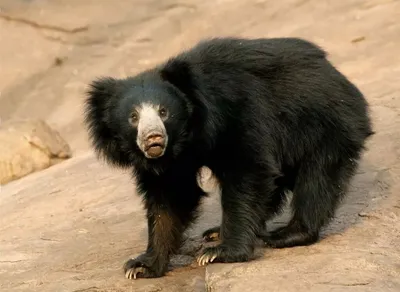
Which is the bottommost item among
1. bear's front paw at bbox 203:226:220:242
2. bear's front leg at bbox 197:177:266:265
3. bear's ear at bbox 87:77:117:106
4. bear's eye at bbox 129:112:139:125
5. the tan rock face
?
the tan rock face

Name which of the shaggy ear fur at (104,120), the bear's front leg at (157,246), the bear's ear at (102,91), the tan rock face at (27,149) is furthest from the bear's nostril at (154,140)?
the tan rock face at (27,149)

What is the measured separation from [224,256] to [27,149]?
180 inches

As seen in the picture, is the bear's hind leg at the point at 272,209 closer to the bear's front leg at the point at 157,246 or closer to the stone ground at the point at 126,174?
the stone ground at the point at 126,174

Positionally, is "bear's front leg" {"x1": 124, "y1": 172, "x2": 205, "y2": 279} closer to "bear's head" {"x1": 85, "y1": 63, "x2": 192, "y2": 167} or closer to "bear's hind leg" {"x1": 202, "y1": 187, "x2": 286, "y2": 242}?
"bear's head" {"x1": 85, "y1": 63, "x2": 192, "y2": 167}

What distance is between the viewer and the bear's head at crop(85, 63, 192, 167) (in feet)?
14.1

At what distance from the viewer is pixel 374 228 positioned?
470 centimetres

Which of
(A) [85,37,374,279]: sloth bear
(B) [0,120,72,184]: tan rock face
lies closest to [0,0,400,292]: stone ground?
(A) [85,37,374,279]: sloth bear

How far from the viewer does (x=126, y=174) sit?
21.9 feet

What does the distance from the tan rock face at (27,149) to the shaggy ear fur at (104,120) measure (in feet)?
12.3

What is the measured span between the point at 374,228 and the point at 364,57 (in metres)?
4.80

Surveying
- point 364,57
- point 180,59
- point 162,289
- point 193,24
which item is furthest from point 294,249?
point 193,24

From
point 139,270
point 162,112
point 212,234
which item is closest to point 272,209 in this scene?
point 212,234

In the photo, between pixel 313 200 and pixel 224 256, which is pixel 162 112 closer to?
pixel 224 256

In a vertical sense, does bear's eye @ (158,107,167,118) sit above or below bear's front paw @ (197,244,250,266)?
above
